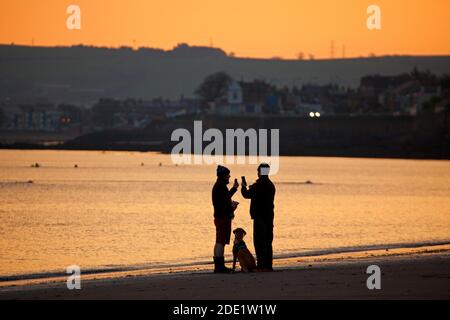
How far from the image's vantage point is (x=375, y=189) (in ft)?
206

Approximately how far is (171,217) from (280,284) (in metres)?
23.1

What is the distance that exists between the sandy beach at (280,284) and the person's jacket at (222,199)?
95 centimetres

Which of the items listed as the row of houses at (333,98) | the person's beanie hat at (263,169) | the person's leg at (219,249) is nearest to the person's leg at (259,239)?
the person's leg at (219,249)

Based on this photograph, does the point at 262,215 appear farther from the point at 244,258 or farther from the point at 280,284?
the point at 280,284

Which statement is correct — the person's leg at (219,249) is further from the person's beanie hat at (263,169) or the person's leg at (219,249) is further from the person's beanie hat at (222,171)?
the person's beanie hat at (263,169)

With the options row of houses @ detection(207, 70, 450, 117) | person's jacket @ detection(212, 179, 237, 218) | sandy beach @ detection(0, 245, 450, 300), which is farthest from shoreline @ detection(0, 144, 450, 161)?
person's jacket @ detection(212, 179, 237, 218)

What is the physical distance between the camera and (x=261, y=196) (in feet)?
63.3

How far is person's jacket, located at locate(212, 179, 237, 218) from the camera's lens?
62.8 ft

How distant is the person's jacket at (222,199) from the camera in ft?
62.8

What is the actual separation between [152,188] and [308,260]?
134ft

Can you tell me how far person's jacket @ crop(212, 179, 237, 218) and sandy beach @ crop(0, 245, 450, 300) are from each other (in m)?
0.95

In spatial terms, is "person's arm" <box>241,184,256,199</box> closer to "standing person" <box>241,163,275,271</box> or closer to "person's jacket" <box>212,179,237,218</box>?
"standing person" <box>241,163,275,271</box>
